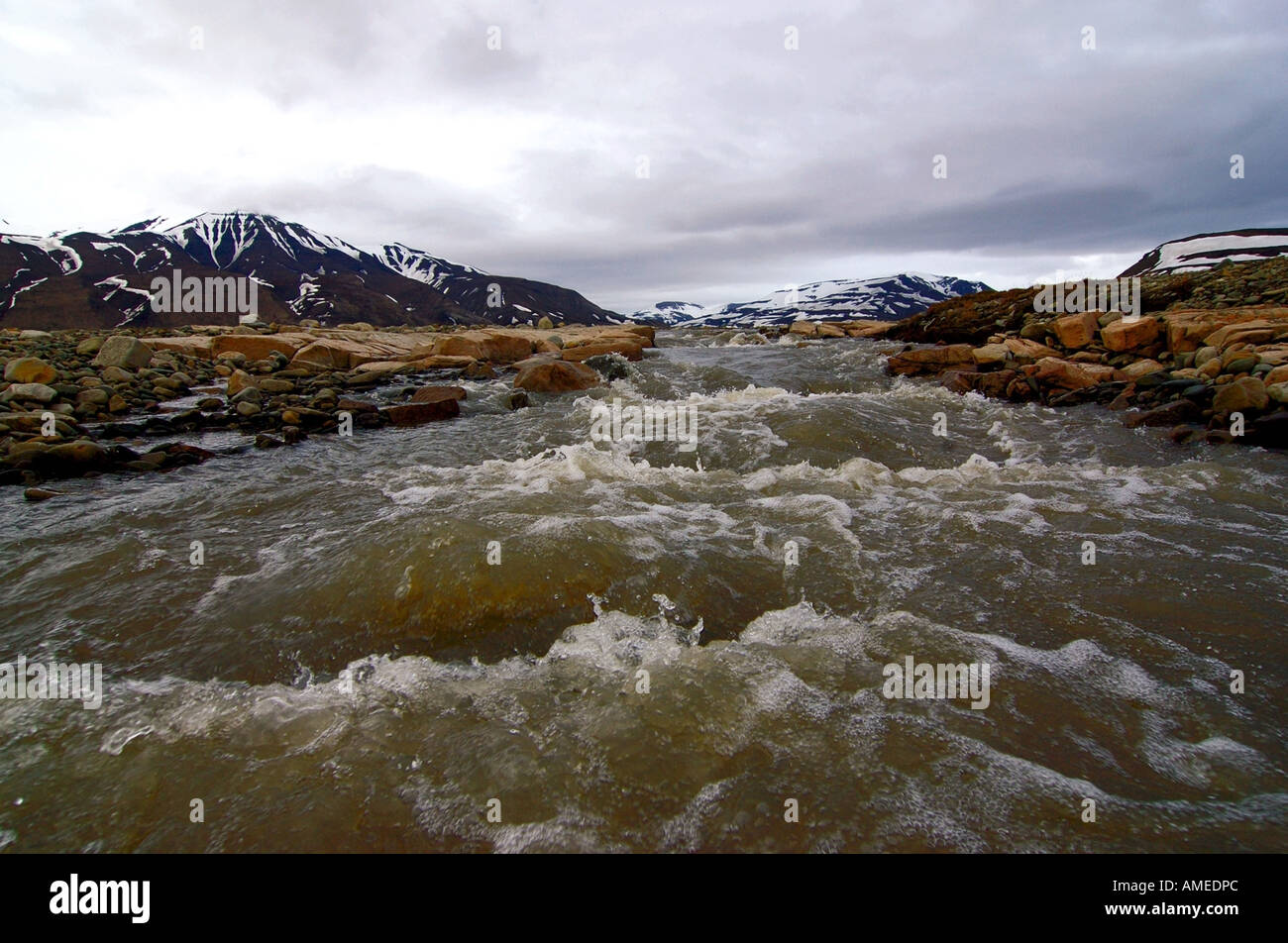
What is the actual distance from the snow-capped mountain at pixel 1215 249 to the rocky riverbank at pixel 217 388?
74302mm

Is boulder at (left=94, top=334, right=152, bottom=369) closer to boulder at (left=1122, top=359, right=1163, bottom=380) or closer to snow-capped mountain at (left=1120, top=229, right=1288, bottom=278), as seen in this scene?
boulder at (left=1122, top=359, right=1163, bottom=380)

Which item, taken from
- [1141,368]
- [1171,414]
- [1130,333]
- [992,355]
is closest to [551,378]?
[992,355]

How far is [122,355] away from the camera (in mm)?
16859

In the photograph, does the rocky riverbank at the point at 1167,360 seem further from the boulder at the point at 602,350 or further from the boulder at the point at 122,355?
the boulder at the point at 122,355

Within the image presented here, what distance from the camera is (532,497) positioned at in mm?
6938

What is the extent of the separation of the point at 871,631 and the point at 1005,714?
3.41 feet

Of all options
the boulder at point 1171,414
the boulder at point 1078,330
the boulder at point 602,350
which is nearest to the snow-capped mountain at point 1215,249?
the boulder at point 1078,330

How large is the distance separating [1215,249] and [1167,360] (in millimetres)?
86775

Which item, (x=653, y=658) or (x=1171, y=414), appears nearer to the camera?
(x=653, y=658)

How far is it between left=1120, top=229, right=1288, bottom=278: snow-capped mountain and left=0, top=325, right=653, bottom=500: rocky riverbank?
7430 cm

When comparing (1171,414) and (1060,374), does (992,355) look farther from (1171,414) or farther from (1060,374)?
(1171,414)

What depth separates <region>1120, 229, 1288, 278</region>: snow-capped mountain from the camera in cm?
6356
